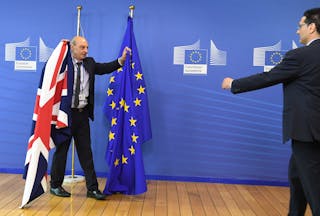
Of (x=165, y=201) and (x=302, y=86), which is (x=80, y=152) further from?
(x=302, y=86)

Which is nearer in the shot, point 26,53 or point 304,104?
point 304,104

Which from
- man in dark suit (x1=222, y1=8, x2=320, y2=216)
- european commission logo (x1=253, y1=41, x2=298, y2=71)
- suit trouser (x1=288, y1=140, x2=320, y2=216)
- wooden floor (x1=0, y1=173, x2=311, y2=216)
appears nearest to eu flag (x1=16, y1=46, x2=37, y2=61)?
wooden floor (x1=0, y1=173, x2=311, y2=216)

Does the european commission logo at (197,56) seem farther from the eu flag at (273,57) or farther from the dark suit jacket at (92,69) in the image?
the dark suit jacket at (92,69)

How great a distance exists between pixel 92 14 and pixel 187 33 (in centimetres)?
114

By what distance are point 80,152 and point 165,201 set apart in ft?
3.15

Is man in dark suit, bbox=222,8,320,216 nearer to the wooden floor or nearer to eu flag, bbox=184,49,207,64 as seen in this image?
the wooden floor

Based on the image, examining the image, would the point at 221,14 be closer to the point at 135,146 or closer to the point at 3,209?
the point at 135,146

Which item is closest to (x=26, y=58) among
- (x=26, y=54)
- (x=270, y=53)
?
(x=26, y=54)

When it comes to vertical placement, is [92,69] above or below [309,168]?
above

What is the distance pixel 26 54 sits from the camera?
4.61m

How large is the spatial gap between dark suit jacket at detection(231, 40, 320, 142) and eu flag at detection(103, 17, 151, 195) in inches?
67.4

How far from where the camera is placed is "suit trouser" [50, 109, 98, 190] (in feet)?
12.3

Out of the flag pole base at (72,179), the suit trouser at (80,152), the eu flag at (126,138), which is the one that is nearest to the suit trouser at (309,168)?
the eu flag at (126,138)

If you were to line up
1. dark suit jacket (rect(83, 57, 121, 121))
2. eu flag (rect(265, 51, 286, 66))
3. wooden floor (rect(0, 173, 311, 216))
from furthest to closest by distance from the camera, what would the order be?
eu flag (rect(265, 51, 286, 66)) → dark suit jacket (rect(83, 57, 121, 121)) → wooden floor (rect(0, 173, 311, 216))
